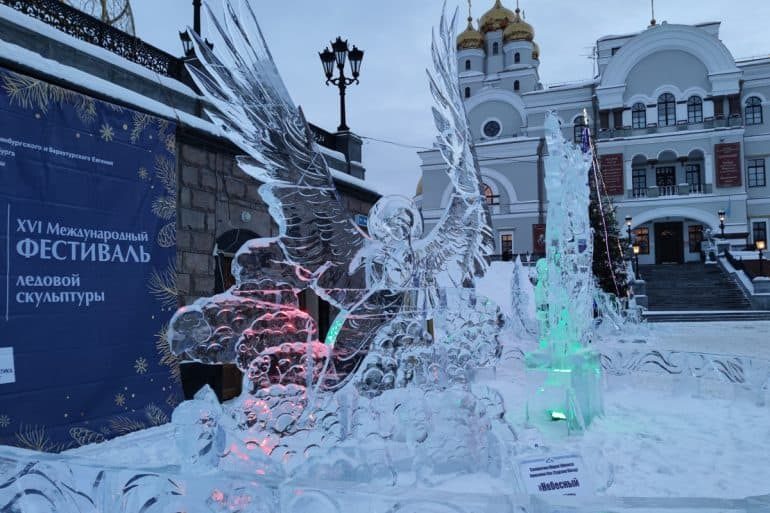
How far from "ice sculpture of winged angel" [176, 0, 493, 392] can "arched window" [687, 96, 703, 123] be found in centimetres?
3030

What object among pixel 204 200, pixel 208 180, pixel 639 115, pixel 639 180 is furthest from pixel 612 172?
pixel 204 200

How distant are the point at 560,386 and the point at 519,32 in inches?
1540

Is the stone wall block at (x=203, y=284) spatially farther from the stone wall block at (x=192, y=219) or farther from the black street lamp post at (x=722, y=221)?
the black street lamp post at (x=722, y=221)

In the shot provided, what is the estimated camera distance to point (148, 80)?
640 cm

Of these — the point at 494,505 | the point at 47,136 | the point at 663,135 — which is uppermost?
the point at 663,135

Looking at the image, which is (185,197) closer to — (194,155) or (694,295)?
(194,155)

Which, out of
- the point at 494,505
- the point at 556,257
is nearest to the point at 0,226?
the point at 494,505

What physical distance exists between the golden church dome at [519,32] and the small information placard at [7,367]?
40266 mm

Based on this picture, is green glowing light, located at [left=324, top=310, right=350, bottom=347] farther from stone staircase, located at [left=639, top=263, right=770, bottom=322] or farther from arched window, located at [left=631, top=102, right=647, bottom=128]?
arched window, located at [left=631, top=102, right=647, bottom=128]

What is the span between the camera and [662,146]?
3102cm

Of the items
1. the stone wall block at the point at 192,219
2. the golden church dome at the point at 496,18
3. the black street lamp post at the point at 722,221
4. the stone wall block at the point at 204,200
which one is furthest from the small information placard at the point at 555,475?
the golden church dome at the point at 496,18

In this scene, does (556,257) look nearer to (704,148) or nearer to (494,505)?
(494,505)

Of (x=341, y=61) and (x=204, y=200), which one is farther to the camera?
(x=341, y=61)

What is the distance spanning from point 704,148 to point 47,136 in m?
31.4
